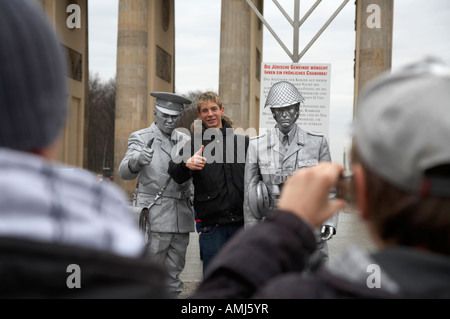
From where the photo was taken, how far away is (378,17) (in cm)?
2319

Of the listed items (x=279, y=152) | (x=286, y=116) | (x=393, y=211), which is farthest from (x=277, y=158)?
(x=393, y=211)

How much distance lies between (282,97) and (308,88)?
198 centimetres

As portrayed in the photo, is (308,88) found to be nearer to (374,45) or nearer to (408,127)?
(408,127)

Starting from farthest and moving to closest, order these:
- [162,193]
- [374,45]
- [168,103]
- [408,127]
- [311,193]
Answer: [374,45]
[168,103]
[162,193]
[311,193]
[408,127]

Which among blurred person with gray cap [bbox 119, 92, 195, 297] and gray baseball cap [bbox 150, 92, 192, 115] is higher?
gray baseball cap [bbox 150, 92, 192, 115]

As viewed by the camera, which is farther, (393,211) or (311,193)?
(311,193)

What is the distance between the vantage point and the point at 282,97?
20.9 feet

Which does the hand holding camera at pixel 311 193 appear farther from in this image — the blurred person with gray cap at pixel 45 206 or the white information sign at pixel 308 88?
the white information sign at pixel 308 88

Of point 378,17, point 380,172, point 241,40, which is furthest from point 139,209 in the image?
point 241,40

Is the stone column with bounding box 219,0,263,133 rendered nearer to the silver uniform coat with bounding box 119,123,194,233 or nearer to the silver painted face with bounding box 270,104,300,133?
the silver uniform coat with bounding box 119,123,194,233

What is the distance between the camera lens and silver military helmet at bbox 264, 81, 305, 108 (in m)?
6.31

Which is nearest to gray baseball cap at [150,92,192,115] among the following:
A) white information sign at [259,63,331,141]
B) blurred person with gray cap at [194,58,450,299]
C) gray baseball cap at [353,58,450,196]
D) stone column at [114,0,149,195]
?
white information sign at [259,63,331,141]

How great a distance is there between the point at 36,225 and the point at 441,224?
626 mm

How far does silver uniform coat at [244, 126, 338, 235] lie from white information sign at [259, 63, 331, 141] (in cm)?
196
